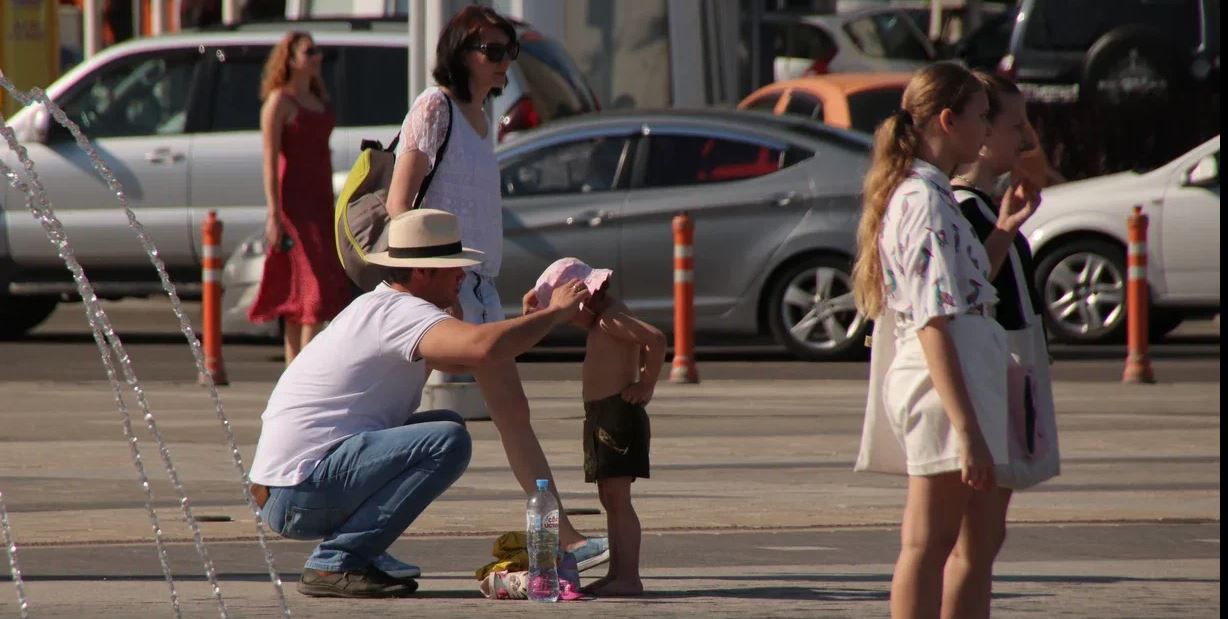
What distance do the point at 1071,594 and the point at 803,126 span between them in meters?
8.20

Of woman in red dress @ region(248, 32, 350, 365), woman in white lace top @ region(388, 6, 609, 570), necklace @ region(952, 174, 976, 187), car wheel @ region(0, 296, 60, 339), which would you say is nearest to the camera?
necklace @ region(952, 174, 976, 187)

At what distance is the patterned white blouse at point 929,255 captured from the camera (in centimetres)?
533

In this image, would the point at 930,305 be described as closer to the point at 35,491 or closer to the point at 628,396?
the point at 628,396

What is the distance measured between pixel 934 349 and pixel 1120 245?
10.8 metres

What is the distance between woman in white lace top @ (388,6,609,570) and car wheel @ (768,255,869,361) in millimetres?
6918

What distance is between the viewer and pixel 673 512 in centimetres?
874

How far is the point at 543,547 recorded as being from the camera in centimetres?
695

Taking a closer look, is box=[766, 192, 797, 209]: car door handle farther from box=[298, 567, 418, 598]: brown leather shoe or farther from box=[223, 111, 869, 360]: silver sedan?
box=[298, 567, 418, 598]: brown leather shoe

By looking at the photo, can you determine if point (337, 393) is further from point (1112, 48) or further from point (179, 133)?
point (1112, 48)

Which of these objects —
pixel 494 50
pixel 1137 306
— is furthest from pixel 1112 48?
pixel 494 50

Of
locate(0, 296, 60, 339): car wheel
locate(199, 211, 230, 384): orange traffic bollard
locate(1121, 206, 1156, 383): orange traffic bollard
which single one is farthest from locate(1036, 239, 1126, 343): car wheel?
locate(0, 296, 60, 339): car wheel

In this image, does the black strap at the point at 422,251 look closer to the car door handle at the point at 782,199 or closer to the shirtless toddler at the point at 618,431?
the shirtless toddler at the point at 618,431

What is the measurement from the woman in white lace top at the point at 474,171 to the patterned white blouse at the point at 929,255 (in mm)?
2101

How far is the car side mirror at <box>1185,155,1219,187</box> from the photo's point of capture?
15.6 metres
